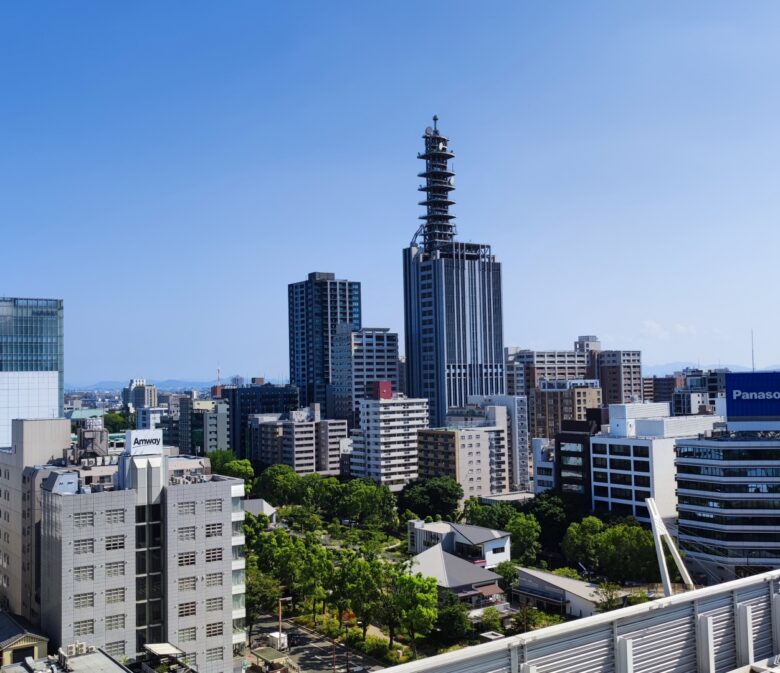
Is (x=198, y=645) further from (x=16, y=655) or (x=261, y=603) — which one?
(x=261, y=603)

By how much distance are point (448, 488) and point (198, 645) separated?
139 ft

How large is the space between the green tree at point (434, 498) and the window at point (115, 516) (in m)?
42.3

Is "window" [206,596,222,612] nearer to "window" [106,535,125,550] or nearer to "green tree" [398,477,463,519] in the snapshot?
"window" [106,535,125,550]

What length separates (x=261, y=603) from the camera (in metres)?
35.4

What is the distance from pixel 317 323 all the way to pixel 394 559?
8775cm

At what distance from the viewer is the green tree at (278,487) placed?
7212cm

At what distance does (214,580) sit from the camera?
89.1 feet

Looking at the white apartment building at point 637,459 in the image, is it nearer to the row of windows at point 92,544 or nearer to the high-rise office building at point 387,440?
the high-rise office building at point 387,440

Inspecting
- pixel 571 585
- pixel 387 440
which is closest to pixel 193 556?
pixel 571 585

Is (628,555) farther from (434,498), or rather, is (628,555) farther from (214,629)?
(214,629)

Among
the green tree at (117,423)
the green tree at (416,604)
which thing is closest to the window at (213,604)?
the green tree at (416,604)

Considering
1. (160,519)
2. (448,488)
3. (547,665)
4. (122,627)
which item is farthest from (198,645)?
(448,488)

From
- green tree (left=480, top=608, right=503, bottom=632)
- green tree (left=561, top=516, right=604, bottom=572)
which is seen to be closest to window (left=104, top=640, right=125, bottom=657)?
green tree (left=480, top=608, right=503, bottom=632)

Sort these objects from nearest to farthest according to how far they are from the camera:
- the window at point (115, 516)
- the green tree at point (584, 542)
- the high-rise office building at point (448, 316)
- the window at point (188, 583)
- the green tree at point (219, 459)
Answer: the window at point (115, 516)
the window at point (188, 583)
the green tree at point (584, 542)
the green tree at point (219, 459)
the high-rise office building at point (448, 316)
